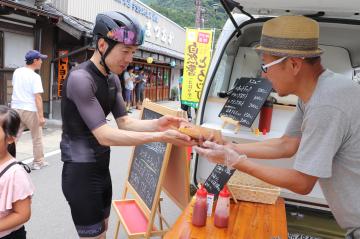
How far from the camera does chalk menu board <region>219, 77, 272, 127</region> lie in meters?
3.57

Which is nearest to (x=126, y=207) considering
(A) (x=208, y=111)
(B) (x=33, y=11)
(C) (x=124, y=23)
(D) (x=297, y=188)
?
(A) (x=208, y=111)

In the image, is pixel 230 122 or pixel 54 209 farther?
pixel 54 209

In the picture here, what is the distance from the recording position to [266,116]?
3.58m

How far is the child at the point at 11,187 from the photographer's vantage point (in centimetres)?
236

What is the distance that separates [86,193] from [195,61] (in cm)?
1019

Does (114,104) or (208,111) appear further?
(208,111)

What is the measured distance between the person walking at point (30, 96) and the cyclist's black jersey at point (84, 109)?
467 centimetres

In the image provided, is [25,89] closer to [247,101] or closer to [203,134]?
[247,101]

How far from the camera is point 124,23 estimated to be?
2.59 m

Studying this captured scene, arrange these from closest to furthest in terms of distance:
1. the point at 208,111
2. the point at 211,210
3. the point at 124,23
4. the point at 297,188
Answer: the point at 297,188
the point at 124,23
the point at 211,210
the point at 208,111

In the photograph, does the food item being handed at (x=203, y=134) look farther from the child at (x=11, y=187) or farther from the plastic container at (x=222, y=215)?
the child at (x=11, y=187)

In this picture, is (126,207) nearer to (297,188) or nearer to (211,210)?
(211,210)

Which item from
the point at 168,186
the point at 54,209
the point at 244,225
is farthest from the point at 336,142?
the point at 54,209

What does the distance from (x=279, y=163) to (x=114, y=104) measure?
1524 millimetres
